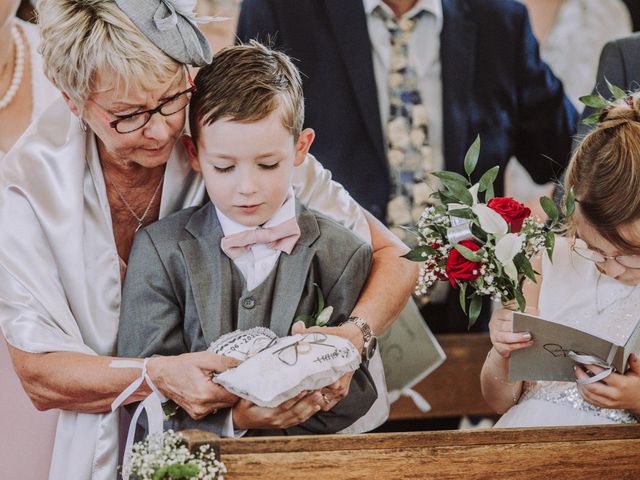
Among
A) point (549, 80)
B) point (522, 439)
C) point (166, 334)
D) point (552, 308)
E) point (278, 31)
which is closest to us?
point (522, 439)

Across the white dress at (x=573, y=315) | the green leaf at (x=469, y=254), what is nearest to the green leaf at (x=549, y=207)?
the green leaf at (x=469, y=254)

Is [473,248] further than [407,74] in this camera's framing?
No

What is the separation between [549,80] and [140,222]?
5.99 feet

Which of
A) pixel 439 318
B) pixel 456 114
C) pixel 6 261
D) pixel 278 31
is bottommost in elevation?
pixel 439 318

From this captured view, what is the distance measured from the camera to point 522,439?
229 centimetres

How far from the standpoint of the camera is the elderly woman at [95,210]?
238 cm

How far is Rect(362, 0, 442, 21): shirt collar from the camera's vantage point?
11.1ft

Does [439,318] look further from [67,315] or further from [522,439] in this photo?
[67,315]

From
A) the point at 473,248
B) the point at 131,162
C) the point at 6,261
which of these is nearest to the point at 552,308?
the point at 473,248

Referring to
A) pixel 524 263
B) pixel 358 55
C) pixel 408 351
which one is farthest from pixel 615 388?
→ pixel 358 55

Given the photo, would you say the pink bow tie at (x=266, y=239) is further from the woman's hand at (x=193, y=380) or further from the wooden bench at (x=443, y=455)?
the wooden bench at (x=443, y=455)

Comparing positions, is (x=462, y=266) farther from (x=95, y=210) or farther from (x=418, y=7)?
(x=418, y=7)

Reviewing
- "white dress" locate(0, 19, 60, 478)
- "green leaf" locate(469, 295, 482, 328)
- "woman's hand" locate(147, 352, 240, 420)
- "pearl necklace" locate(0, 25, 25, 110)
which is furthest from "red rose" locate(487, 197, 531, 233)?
"pearl necklace" locate(0, 25, 25, 110)

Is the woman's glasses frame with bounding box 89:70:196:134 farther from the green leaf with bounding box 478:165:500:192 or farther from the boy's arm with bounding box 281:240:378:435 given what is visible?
the green leaf with bounding box 478:165:500:192
